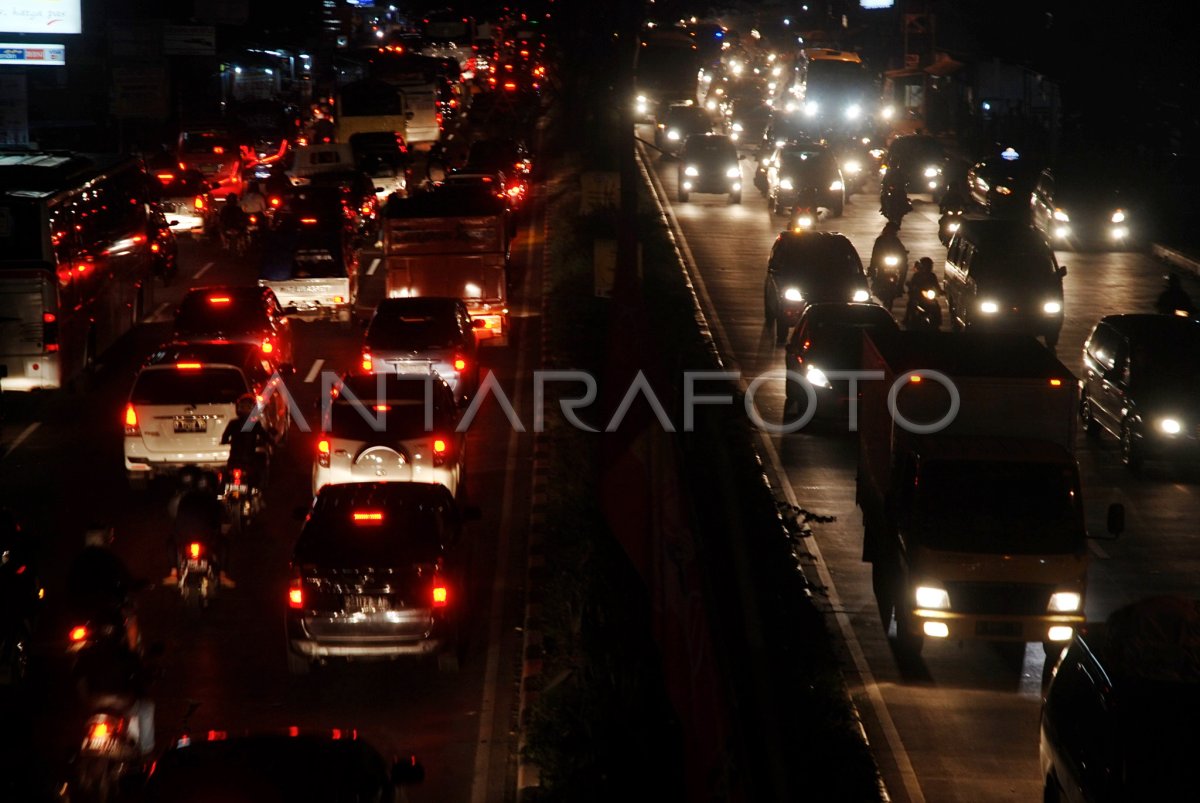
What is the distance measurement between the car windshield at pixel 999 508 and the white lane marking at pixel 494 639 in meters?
3.84

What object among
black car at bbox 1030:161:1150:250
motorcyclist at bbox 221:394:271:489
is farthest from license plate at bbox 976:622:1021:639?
black car at bbox 1030:161:1150:250

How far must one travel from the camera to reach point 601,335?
22.9 m

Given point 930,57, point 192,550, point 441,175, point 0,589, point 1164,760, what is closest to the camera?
point 1164,760

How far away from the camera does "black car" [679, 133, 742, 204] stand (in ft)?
140

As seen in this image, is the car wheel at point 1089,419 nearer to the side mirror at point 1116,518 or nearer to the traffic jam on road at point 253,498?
the traffic jam on road at point 253,498

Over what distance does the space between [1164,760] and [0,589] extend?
8.21 meters

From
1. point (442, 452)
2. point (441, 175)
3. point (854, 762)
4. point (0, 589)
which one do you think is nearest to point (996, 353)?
point (442, 452)

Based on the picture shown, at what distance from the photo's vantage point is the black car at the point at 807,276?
26.4 metres

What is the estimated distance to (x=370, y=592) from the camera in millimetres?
12281

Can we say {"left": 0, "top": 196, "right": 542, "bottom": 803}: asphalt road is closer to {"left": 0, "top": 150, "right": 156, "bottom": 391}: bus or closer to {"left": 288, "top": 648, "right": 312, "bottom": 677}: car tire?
{"left": 288, "top": 648, "right": 312, "bottom": 677}: car tire

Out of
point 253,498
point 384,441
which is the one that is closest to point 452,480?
point 384,441

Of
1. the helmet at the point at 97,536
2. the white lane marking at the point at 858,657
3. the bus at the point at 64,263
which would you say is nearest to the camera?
the helmet at the point at 97,536

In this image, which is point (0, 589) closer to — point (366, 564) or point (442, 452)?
point (366, 564)

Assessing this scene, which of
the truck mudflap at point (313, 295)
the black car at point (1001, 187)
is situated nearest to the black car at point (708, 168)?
the black car at point (1001, 187)
